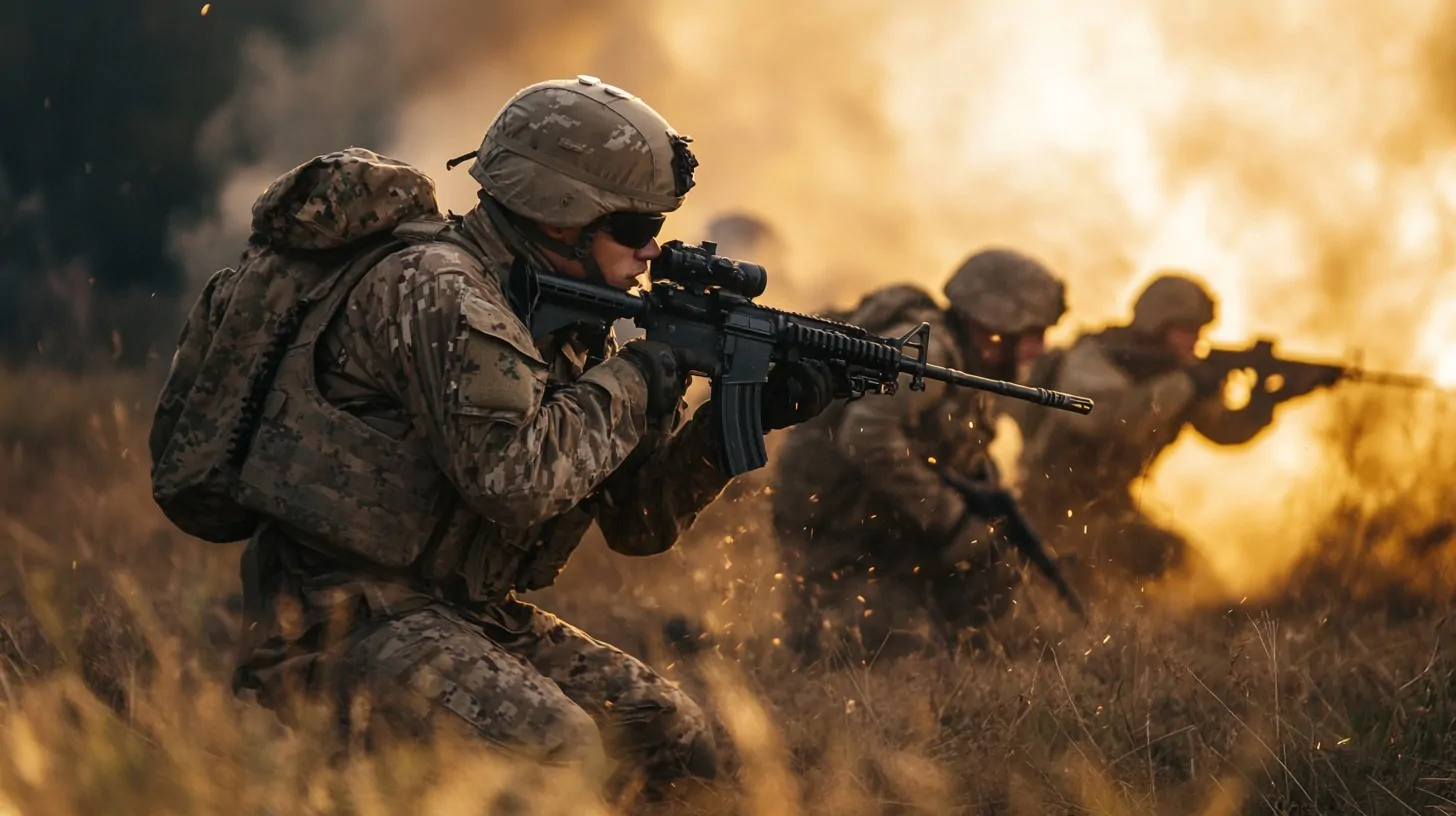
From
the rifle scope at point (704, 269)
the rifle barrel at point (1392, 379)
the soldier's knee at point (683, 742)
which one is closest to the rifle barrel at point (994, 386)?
the rifle scope at point (704, 269)

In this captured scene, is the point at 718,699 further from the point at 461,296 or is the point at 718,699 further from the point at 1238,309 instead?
the point at 1238,309

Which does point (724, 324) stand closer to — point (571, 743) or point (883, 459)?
point (571, 743)

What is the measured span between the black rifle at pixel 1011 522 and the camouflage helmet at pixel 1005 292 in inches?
36.0

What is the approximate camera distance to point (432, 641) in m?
3.71

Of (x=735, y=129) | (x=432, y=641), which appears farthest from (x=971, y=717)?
(x=735, y=129)

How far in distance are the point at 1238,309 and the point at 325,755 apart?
8.02 meters

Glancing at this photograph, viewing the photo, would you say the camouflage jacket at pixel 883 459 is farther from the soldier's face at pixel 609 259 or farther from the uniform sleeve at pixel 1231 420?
the soldier's face at pixel 609 259

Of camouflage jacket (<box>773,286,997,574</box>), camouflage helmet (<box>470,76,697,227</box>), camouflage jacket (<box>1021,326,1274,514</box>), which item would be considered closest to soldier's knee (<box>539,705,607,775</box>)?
camouflage helmet (<box>470,76,697,227</box>)

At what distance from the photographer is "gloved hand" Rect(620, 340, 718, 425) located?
12.8 feet

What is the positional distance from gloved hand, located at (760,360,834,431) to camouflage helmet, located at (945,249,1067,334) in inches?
131

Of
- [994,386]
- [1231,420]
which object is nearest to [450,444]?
[994,386]

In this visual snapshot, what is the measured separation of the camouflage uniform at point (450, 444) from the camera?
11.5ft

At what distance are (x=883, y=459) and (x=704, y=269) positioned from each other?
3.09 metres

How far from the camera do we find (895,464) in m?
7.03
